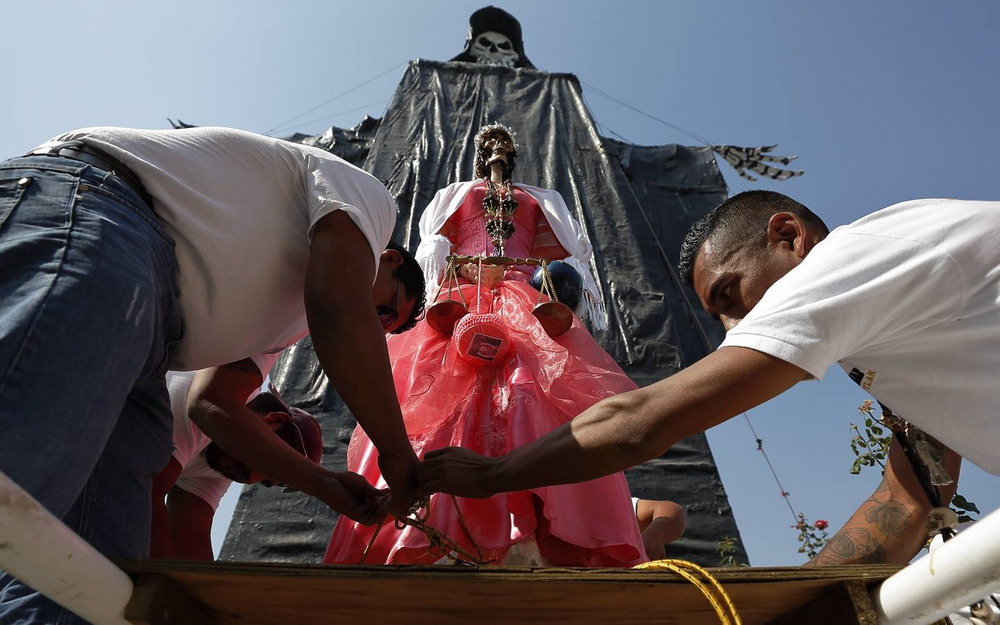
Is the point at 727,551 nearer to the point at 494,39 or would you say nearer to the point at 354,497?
the point at 354,497

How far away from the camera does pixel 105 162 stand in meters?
0.91

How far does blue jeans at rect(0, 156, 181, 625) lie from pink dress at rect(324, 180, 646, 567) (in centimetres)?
75

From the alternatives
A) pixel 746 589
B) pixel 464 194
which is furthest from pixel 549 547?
pixel 464 194

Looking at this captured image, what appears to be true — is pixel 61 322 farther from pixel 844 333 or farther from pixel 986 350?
pixel 986 350

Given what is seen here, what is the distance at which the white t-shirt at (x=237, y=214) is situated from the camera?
95 centimetres

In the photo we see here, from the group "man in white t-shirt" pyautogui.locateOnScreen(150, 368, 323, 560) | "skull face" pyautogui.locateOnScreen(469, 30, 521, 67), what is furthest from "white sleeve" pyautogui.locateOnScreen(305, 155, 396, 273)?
"skull face" pyautogui.locateOnScreen(469, 30, 521, 67)

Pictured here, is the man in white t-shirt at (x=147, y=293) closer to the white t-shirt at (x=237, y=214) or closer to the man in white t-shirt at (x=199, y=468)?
the white t-shirt at (x=237, y=214)

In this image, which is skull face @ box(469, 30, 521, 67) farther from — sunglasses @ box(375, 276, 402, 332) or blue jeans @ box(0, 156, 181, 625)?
blue jeans @ box(0, 156, 181, 625)

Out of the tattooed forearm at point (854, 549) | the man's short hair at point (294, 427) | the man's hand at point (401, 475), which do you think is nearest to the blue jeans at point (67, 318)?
the man's hand at point (401, 475)

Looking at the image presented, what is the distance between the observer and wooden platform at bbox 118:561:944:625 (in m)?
0.75

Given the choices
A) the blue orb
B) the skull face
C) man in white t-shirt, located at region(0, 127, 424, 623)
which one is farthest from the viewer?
the skull face

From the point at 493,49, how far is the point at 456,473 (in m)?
7.56

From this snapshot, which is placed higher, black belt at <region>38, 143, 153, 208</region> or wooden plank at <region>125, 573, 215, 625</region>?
black belt at <region>38, 143, 153, 208</region>

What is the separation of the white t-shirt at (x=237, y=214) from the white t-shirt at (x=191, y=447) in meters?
0.51
